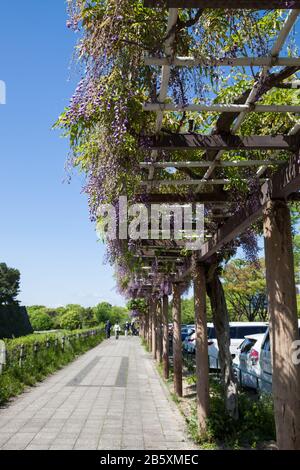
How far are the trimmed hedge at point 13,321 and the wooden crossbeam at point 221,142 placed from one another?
5928cm

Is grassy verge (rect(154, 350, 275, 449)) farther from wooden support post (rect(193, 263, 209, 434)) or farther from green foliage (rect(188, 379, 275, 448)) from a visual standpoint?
wooden support post (rect(193, 263, 209, 434))

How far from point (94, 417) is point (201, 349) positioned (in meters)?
2.54

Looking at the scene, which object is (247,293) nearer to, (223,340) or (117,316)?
(223,340)

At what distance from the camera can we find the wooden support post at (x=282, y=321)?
404cm

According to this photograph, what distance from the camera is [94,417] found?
357 inches

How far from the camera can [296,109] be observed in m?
3.64

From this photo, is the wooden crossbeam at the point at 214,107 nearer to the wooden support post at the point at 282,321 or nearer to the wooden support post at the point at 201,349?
the wooden support post at the point at 282,321

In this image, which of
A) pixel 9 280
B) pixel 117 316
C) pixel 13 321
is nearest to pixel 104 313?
pixel 117 316

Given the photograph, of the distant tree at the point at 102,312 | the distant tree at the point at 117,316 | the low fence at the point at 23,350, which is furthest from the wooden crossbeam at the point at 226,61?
the distant tree at the point at 117,316

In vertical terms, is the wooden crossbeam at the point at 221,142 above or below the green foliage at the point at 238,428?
above

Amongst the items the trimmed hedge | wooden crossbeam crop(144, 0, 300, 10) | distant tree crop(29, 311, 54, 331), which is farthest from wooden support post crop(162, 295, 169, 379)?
distant tree crop(29, 311, 54, 331)

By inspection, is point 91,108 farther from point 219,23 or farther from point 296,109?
point 296,109

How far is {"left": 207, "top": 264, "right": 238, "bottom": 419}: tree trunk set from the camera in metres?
7.89
